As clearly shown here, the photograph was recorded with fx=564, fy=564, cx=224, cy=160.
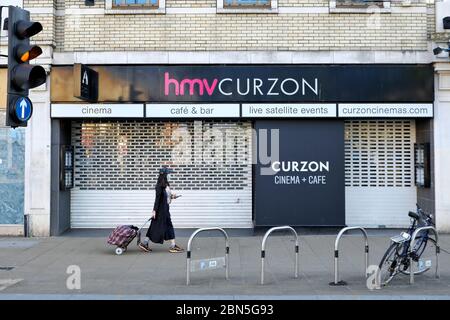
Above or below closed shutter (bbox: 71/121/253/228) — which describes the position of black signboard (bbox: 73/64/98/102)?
above

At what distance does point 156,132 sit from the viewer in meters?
14.3

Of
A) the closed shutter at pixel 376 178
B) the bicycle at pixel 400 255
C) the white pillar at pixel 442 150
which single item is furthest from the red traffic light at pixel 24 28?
the white pillar at pixel 442 150

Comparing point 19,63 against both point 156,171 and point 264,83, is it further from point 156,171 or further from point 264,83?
point 156,171

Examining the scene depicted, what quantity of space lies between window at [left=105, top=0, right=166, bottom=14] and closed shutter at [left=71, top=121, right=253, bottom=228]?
8.89 feet

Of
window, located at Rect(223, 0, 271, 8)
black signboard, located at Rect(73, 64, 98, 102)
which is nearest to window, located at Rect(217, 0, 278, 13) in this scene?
window, located at Rect(223, 0, 271, 8)

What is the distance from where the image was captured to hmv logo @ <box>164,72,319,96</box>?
13.2 meters

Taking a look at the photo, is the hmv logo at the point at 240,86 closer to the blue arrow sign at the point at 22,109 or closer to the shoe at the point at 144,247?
the shoe at the point at 144,247

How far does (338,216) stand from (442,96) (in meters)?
3.73

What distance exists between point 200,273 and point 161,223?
2.17 meters

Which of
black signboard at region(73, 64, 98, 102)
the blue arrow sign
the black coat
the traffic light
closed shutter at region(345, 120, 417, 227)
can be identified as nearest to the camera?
the traffic light

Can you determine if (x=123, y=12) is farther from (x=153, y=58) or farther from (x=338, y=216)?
(x=338, y=216)

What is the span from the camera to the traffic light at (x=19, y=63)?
759 cm

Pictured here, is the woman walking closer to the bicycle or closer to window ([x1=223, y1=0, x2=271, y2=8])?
the bicycle
